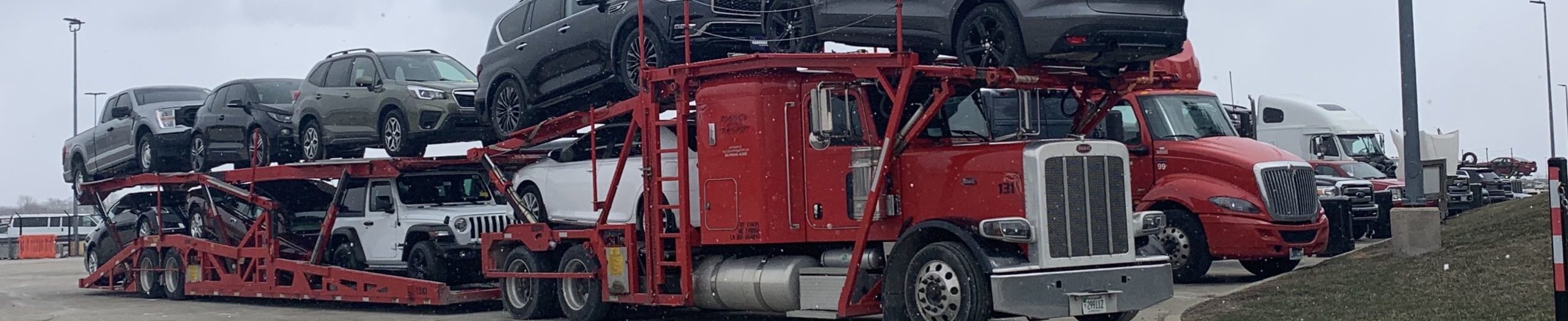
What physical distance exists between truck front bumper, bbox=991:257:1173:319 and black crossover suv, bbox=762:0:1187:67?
54.7 inches

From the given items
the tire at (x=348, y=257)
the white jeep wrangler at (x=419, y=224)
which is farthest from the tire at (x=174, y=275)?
the white jeep wrangler at (x=419, y=224)

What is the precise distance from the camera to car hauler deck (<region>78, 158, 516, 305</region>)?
15320 millimetres

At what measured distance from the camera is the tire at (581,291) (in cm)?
1297

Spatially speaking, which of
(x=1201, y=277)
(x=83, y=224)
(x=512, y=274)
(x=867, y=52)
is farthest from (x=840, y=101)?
(x=83, y=224)

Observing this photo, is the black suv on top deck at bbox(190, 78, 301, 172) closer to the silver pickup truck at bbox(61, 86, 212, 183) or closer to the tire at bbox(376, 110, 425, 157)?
the silver pickup truck at bbox(61, 86, 212, 183)

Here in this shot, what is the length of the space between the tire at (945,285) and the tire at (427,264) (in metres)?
6.31

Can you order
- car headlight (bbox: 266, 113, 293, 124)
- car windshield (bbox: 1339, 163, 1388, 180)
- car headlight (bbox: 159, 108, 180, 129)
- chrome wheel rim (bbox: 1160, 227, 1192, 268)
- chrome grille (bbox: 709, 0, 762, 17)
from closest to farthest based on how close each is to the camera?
chrome grille (bbox: 709, 0, 762, 17), chrome wheel rim (bbox: 1160, 227, 1192, 268), car headlight (bbox: 266, 113, 293, 124), car headlight (bbox: 159, 108, 180, 129), car windshield (bbox: 1339, 163, 1388, 180)

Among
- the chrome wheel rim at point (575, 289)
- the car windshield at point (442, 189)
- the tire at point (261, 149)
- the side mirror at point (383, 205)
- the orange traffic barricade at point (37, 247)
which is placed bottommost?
the orange traffic barricade at point (37, 247)

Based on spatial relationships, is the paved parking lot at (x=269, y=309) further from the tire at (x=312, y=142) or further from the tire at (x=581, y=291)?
the tire at (x=312, y=142)

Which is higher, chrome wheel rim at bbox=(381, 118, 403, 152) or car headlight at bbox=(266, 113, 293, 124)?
car headlight at bbox=(266, 113, 293, 124)

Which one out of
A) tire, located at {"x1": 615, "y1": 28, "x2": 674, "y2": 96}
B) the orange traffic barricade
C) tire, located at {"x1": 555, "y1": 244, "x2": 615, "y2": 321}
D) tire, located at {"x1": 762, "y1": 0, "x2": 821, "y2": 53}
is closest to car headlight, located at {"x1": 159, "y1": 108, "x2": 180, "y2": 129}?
tire, located at {"x1": 555, "y1": 244, "x2": 615, "y2": 321}

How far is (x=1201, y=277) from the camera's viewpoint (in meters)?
15.7

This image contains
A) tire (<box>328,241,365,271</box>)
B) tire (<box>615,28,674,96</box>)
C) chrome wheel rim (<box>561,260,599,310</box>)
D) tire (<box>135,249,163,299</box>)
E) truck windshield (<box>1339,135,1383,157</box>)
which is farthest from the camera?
truck windshield (<box>1339,135,1383,157</box>)

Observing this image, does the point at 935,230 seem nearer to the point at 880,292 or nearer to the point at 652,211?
the point at 880,292
